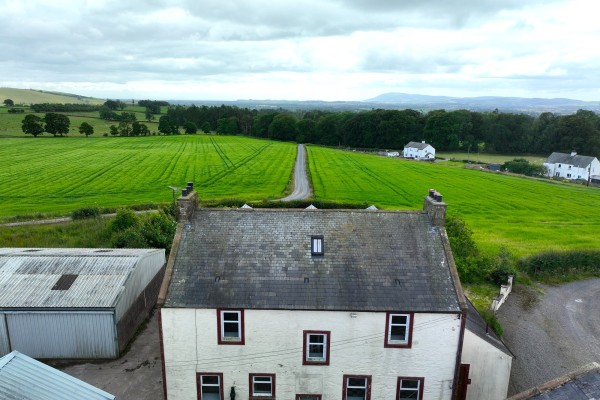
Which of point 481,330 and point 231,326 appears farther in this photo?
point 481,330

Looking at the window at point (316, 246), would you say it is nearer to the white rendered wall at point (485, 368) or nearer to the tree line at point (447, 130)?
the white rendered wall at point (485, 368)

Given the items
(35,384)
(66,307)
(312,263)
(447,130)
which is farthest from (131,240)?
(447,130)

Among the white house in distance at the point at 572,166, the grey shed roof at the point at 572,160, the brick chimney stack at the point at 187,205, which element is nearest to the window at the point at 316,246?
the brick chimney stack at the point at 187,205

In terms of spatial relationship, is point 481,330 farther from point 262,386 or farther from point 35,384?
point 35,384

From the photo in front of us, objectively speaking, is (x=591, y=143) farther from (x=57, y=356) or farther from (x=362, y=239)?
(x=57, y=356)

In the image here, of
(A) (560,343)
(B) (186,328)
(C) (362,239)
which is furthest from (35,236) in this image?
(A) (560,343)

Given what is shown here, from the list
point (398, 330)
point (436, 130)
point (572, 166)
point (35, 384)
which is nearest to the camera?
point (35, 384)

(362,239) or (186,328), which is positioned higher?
(362,239)

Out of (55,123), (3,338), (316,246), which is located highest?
(316,246)
